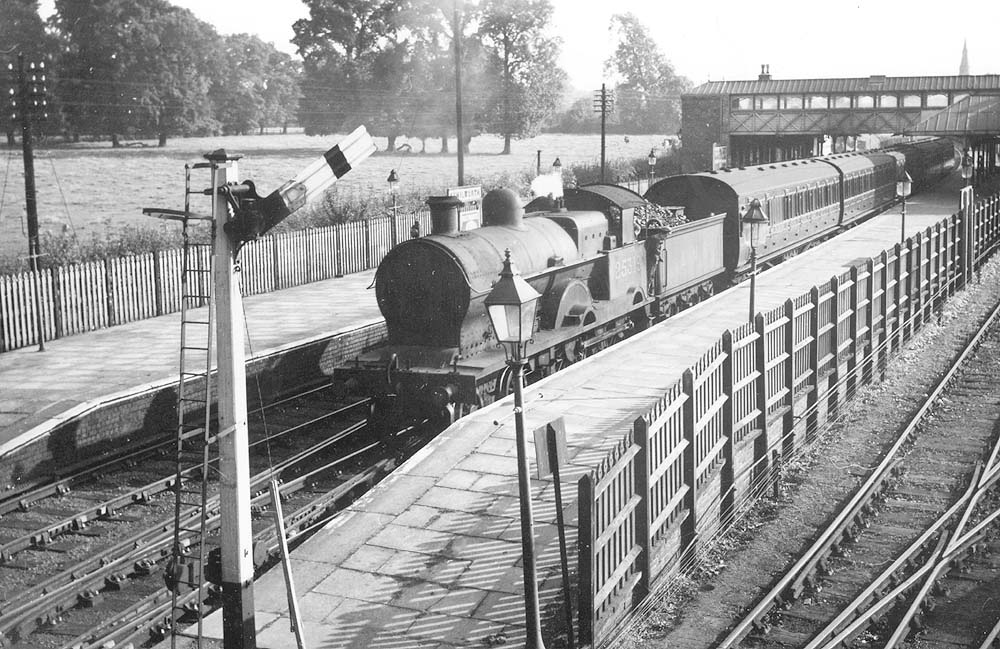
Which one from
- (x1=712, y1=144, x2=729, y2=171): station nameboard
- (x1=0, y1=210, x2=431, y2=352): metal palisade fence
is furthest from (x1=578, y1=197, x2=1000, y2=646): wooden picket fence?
(x1=712, y1=144, x2=729, y2=171): station nameboard

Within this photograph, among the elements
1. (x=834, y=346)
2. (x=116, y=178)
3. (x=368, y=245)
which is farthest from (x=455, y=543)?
(x=116, y=178)

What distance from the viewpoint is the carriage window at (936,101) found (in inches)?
1935

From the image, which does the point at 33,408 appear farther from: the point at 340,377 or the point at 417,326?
the point at 417,326

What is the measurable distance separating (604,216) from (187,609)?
1027 cm

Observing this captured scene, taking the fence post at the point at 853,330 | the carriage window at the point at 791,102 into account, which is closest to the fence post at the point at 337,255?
the fence post at the point at 853,330

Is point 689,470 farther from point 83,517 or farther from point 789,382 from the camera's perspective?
point 83,517

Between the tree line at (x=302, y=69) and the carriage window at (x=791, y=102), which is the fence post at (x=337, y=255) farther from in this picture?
the carriage window at (x=791, y=102)

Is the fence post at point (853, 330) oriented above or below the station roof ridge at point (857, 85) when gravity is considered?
below

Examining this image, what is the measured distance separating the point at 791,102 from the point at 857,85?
5.26 meters

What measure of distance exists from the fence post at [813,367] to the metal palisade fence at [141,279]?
37.7 feet

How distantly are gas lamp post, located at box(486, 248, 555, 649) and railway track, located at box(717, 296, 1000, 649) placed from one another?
62.4 inches

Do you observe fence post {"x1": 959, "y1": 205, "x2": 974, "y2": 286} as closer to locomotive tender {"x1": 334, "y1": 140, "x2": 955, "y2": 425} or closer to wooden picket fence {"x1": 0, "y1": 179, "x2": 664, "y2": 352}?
locomotive tender {"x1": 334, "y1": 140, "x2": 955, "y2": 425}

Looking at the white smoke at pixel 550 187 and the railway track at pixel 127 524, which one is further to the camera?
the white smoke at pixel 550 187

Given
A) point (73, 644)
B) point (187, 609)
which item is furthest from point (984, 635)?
point (73, 644)
